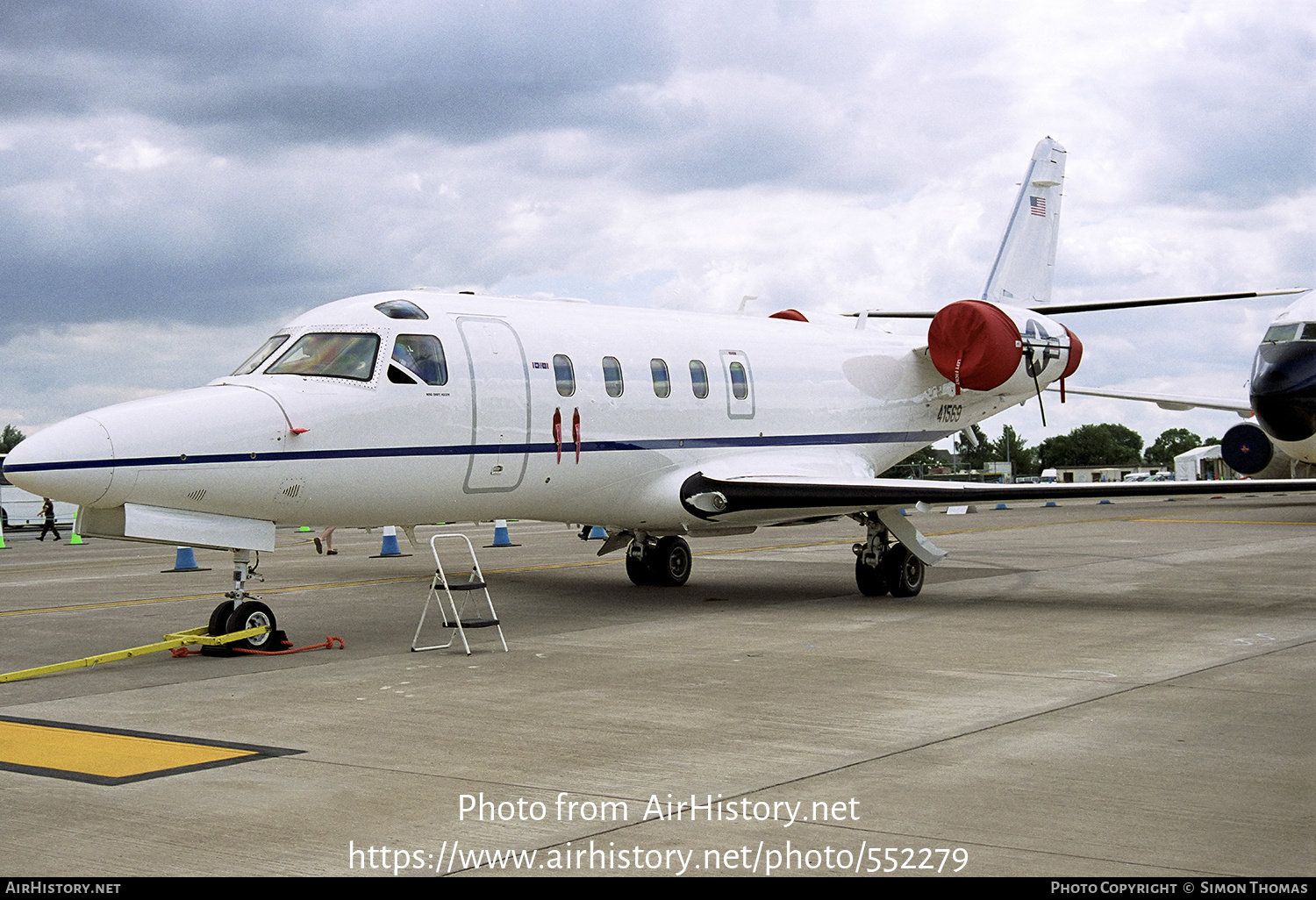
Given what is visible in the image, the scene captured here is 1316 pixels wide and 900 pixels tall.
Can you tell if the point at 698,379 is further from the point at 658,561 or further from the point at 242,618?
the point at 242,618

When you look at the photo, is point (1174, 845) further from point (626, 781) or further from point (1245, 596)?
point (1245, 596)

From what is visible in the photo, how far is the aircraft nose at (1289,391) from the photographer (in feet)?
61.1

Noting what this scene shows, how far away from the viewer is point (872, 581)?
15.0m

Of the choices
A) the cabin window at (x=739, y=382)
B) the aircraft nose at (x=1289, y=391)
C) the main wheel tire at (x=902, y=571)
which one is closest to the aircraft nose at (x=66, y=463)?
the cabin window at (x=739, y=382)

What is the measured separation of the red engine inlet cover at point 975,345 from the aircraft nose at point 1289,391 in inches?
192

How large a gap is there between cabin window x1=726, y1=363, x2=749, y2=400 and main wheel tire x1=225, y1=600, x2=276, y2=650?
6.41 m

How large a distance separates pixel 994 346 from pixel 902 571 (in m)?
3.62

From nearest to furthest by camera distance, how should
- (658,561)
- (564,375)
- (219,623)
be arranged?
(219,623) → (564,375) → (658,561)

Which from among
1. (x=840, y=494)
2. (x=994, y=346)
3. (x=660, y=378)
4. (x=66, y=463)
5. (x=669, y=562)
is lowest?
(x=669, y=562)

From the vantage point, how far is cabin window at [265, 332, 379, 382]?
Result: 37.2 ft

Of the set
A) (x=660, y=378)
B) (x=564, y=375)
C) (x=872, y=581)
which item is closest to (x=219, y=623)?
(x=564, y=375)

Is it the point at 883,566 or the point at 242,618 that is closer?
the point at 242,618

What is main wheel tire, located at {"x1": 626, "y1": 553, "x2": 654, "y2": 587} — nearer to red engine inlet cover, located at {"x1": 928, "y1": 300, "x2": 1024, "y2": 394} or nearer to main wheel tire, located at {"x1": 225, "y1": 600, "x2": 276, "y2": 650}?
red engine inlet cover, located at {"x1": 928, "y1": 300, "x2": 1024, "y2": 394}

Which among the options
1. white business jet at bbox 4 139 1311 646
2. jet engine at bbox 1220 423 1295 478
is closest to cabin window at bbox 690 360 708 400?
white business jet at bbox 4 139 1311 646
